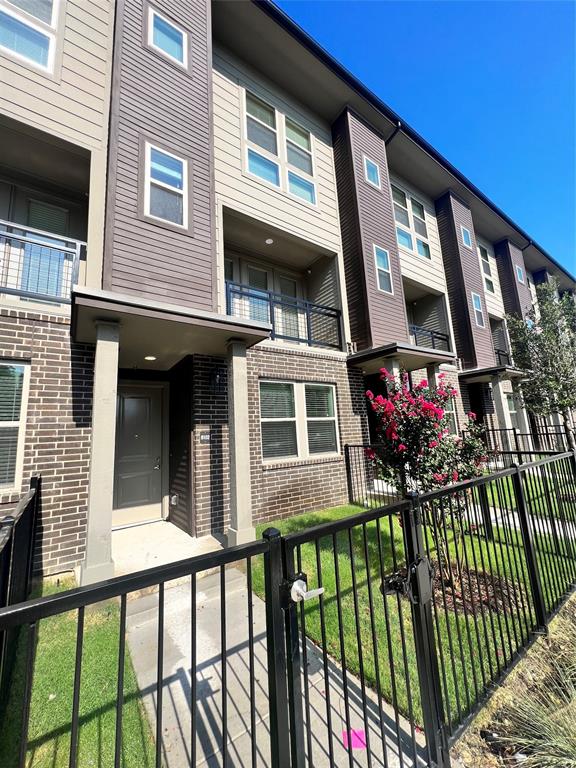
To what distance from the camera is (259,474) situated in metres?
6.59

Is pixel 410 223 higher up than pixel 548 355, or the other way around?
pixel 410 223

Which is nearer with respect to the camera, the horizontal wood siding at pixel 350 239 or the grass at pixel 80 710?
the grass at pixel 80 710

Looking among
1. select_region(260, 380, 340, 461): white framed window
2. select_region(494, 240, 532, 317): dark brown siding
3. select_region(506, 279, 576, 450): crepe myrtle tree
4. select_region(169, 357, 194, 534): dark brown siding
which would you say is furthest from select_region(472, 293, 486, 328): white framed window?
select_region(169, 357, 194, 534): dark brown siding

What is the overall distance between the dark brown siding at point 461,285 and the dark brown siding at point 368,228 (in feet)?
14.0

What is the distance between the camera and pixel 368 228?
9.66 m

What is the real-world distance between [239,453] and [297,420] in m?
2.31

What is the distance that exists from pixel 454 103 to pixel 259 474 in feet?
46.1

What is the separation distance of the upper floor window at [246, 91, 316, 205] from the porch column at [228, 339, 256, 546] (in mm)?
5346

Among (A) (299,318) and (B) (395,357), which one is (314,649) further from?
(A) (299,318)

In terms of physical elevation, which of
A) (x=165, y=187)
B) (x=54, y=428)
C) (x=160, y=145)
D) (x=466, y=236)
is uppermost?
(x=466, y=236)

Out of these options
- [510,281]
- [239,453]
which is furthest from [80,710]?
[510,281]

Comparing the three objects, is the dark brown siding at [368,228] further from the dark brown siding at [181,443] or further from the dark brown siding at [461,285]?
the dark brown siding at [181,443]

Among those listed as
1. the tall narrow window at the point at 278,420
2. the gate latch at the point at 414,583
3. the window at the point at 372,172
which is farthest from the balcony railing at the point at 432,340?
the gate latch at the point at 414,583

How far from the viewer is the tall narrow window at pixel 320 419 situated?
7.73 metres
